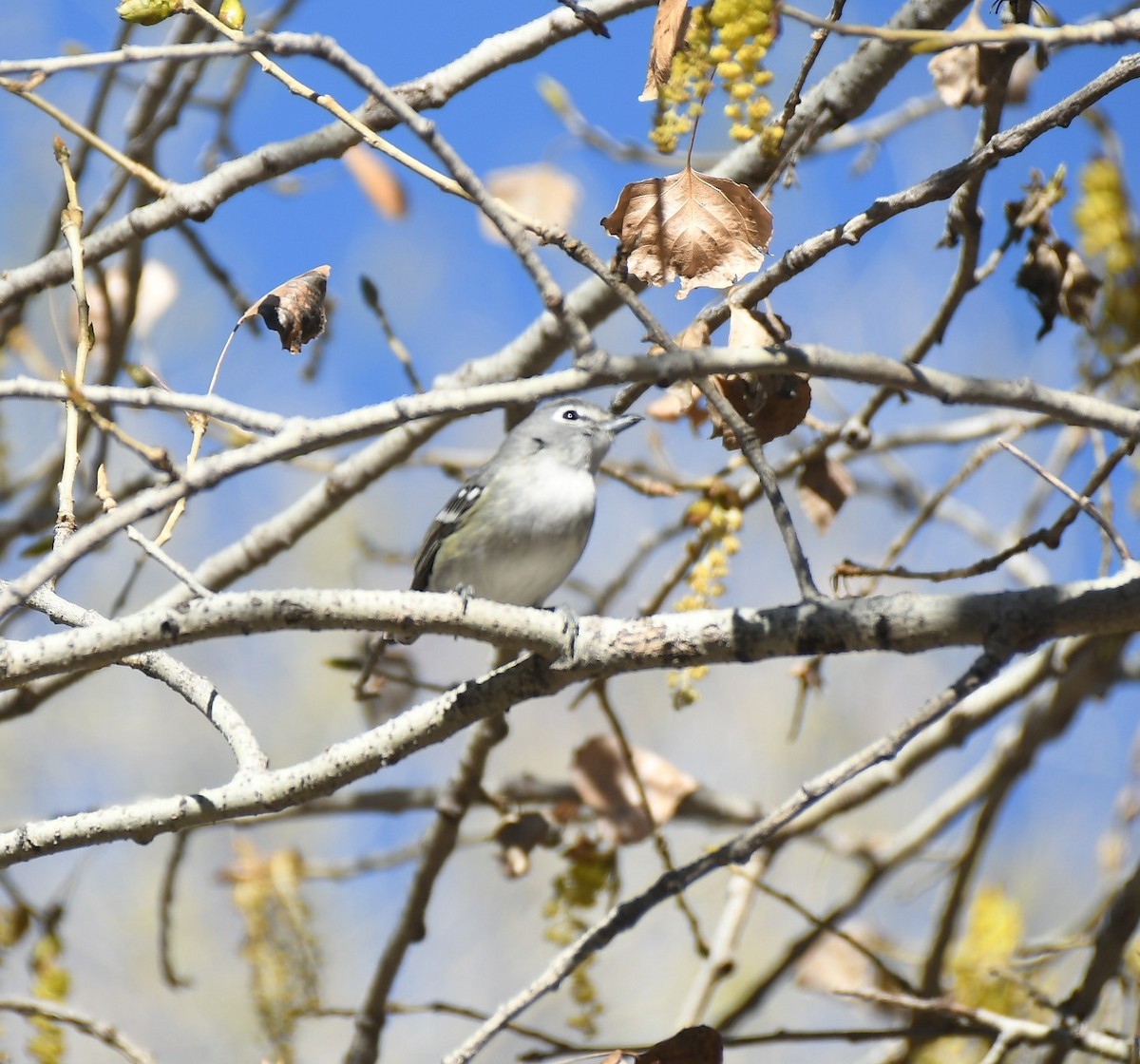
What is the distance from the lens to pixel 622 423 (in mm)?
4176

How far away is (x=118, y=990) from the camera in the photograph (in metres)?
8.72

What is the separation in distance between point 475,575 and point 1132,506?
2282mm

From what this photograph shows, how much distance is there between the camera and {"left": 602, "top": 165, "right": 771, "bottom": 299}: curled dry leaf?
226 cm

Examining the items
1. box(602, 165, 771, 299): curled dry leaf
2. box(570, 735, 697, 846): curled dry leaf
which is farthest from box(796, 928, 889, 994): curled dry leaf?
box(602, 165, 771, 299): curled dry leaf

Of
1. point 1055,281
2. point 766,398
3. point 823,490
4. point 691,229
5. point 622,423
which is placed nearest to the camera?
point 691,229

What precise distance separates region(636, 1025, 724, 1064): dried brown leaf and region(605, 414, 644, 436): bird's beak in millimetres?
2346

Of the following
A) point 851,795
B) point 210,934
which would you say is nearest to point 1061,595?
point 851,795

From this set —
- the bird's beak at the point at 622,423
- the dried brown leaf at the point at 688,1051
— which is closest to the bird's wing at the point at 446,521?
the bird's beak at the point at 622,423

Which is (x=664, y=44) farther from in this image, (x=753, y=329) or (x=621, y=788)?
(x=621, y=788)

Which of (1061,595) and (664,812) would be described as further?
(664,812)

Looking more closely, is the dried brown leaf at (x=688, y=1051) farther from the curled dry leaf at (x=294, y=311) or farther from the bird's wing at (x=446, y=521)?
the bird's wing at (x=446, y=521)

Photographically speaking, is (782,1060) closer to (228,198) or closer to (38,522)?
(38,522)

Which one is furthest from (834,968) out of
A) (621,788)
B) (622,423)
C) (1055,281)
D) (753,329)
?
(753,329)

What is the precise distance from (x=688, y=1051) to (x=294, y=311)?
1408mm
